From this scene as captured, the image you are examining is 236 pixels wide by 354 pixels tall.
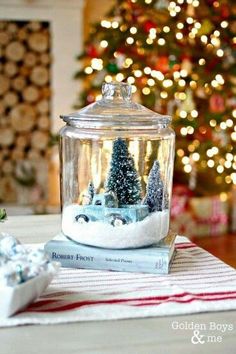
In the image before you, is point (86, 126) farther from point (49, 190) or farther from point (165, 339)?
point (49, 190)

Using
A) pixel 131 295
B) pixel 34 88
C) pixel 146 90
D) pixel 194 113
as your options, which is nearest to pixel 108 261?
pixel 131 295

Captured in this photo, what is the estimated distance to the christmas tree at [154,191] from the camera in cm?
120

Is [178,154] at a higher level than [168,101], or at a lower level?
lower

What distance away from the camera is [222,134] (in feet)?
11.5

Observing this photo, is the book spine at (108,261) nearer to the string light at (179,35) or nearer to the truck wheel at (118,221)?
the truck wheel at (118,221)

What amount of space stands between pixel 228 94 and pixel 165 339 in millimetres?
2609

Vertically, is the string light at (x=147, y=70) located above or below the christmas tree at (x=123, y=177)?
above

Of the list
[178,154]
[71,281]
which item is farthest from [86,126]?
[178,154]

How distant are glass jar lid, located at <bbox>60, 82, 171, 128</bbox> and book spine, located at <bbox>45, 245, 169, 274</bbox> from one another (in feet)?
0.82

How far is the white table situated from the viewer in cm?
83

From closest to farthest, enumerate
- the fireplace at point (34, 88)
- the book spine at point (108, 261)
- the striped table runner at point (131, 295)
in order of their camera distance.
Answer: the striped table runner at point (131, 295), the book spine at point (108, 261), the fireplace at point (34, 88)

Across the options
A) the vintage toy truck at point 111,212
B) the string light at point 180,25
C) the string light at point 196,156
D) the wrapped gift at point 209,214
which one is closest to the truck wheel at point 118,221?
the vintage toy truck at point 111,212

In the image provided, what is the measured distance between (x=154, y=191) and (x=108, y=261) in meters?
0.16

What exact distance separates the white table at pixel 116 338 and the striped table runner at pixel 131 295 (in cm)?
2
